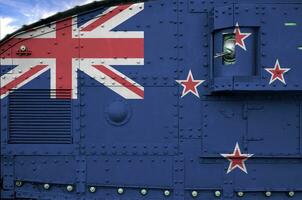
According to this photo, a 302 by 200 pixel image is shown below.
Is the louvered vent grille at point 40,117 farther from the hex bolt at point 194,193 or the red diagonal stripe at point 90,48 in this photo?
the hex bolt at point 194,193

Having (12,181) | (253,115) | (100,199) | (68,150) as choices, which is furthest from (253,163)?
(12,181)

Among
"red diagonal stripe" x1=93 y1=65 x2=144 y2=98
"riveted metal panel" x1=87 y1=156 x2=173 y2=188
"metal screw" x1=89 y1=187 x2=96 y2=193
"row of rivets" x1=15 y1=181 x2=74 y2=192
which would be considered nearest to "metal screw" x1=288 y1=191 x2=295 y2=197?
"riveted metal panel" x1=87 y1=156 x2=173 y2=188

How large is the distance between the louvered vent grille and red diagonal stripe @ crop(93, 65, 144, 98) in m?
0.45

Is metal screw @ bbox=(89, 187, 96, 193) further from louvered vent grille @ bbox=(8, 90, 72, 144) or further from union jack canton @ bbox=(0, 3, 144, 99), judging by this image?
union jack canton @ bbox=(0, 3, 144, 99)

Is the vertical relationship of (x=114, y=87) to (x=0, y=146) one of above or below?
above

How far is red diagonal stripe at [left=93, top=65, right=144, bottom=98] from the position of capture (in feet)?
12.8

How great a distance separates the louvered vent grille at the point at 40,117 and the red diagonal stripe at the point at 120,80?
45 centimetres

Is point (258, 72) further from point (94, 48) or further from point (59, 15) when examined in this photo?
point (59, 15)

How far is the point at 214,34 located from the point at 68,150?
1980 millimetres

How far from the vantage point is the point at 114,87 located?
3.90 metres

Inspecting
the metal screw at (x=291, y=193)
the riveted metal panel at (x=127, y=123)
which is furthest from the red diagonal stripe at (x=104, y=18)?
the metal screw at (x=291, y=193)

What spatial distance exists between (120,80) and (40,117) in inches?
37.4

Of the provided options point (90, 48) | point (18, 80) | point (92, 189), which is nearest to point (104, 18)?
point (90, 48)

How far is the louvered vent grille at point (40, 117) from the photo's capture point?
3930 millimetres
